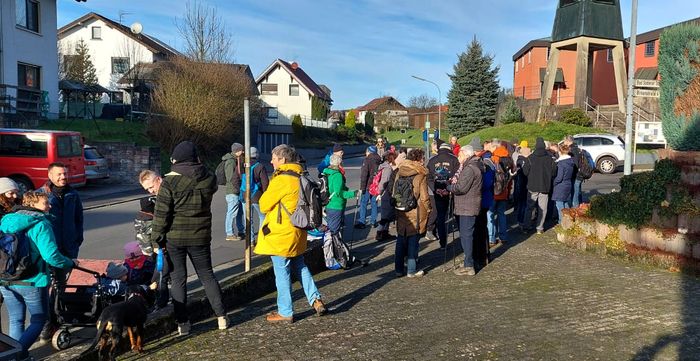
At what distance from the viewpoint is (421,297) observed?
6.75 metres

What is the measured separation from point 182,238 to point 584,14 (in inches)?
1111

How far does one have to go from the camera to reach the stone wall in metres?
21.9

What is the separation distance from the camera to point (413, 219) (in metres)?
7.46

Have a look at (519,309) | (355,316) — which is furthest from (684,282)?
(355,316)

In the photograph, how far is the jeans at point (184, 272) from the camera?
5137 mm

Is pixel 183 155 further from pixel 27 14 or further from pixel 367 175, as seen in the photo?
pixel 27 14

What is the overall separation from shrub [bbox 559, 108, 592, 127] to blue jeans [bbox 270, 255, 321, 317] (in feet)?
91.2

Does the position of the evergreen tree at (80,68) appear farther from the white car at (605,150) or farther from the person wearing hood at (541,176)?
the person wearing hood at (541,176)

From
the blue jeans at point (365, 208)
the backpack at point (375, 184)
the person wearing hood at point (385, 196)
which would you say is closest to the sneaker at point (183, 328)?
the person wearing hood at point (385, 196)

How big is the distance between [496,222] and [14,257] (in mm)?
7760

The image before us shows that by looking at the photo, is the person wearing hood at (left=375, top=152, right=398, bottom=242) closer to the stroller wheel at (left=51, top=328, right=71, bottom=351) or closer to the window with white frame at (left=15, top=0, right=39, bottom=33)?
the stroller wheel at (left=51, top=328, right=71, bottom=351)

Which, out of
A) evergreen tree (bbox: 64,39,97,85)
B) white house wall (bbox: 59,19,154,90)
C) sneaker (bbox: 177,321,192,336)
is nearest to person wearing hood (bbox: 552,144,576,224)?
sneaker (bbox: 177,321,192,336)

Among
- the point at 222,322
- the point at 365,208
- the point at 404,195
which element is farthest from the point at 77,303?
the point at 365,208

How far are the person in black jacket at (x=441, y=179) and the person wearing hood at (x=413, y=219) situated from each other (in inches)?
70.6
